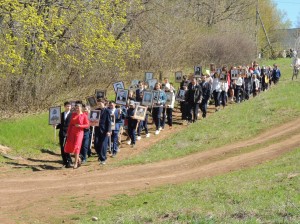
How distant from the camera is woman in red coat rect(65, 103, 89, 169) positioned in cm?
1592

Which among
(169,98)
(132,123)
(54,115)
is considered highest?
(169,98)

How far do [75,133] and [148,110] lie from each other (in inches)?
349

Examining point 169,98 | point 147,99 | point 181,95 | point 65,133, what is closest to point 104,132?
point 65,133

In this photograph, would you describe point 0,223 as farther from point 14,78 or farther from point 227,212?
point 14,78

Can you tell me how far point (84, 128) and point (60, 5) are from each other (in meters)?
8.84

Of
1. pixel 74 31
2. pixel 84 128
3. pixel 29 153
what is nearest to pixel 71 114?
pixel 84 128

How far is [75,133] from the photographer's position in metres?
16.0

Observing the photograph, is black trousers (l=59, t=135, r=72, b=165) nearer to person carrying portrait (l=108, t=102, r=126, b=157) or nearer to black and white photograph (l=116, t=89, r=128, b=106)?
person carrying portrait (l=108, t=102, r=126, b=157)

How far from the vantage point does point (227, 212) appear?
8977 mm

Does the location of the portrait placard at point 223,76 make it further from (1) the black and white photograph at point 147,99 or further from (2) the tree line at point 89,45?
(1) the black and white photograph at point 147,99

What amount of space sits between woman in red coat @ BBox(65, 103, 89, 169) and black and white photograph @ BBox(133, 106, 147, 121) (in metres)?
3.70

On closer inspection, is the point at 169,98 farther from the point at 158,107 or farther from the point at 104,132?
the point at 104,132

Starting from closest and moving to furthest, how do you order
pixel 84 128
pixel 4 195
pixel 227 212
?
1. pixel 227 212
2. pixel 4 195
3. pixel 84 128

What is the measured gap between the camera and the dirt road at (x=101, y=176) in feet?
37.4
